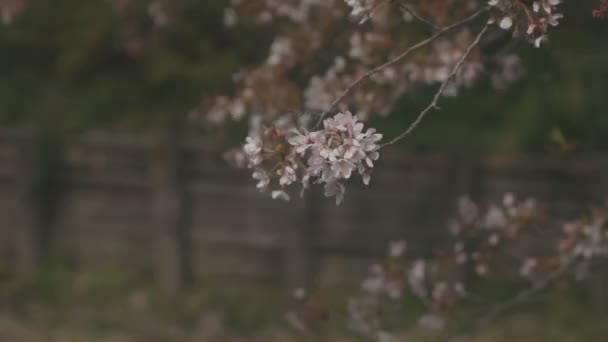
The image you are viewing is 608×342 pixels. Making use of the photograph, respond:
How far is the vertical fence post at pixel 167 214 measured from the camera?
32.6 feet

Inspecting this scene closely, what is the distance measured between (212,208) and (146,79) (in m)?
1.37

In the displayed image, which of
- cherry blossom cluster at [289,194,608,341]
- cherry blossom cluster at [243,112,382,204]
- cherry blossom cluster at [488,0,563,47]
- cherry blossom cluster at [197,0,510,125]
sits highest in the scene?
cherry blossom cluster at [197,0,510,125]

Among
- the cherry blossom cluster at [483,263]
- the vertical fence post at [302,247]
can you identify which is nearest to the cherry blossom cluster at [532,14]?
the cherry blossom cluster at [483,263]

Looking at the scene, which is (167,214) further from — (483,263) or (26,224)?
(483,263)

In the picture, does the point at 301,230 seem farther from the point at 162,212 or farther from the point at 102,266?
the point at 102,266

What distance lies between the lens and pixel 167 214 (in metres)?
10.1

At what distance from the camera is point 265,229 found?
9.98 m

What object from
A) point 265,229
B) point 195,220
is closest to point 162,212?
point 195,220

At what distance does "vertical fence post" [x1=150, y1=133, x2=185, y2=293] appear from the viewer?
993 centimetres

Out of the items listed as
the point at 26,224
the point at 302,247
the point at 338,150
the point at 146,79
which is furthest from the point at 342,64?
the point at 26,224

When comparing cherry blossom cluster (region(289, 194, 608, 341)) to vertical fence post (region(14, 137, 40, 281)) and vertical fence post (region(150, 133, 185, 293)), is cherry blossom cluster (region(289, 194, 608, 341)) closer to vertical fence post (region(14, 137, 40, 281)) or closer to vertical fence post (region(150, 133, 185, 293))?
vertical fence post (region(150, 133, 185, 293))

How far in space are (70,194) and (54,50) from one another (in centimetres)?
147

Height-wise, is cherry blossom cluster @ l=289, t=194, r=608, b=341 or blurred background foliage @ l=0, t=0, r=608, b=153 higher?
blurred background foliage @ l=0, t=0, r=608, b=153

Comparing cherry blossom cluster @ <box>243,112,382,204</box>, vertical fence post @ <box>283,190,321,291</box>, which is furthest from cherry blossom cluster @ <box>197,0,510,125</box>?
vertical fence post @ <box>283,190,321,291</box>
